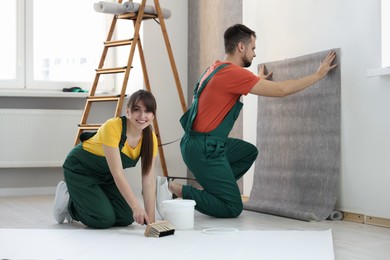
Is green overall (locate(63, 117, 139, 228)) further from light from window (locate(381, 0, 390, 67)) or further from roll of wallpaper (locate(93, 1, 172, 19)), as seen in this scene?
roll of wallpaper (locate(93, 1, 172, 19))

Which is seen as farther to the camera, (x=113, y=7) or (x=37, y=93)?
(x=37, y=93)

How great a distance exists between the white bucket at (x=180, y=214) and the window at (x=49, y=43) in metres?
2.99

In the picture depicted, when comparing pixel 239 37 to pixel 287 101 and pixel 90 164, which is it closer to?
pixel 287 101

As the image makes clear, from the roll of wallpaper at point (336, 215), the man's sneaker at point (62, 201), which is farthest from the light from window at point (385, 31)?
the man's sneaker at point (62, 201)

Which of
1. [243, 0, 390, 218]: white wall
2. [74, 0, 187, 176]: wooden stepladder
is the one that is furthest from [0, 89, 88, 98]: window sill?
[243, 0, 390, 218]: white wall

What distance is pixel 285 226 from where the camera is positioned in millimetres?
3801

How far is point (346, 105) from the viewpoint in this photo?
4000 mm

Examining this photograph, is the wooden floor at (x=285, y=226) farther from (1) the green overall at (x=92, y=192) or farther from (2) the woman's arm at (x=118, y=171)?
(2) the woman's arm at (x=118, y=171)

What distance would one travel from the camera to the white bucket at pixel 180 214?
3645 mm

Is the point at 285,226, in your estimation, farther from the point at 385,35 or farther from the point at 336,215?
the point at 385,35

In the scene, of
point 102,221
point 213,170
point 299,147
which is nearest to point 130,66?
point 213,170

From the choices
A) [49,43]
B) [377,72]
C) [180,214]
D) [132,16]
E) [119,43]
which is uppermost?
[132,16]

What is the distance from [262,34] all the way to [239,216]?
4.48 ft

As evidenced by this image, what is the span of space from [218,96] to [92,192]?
0.99 m
